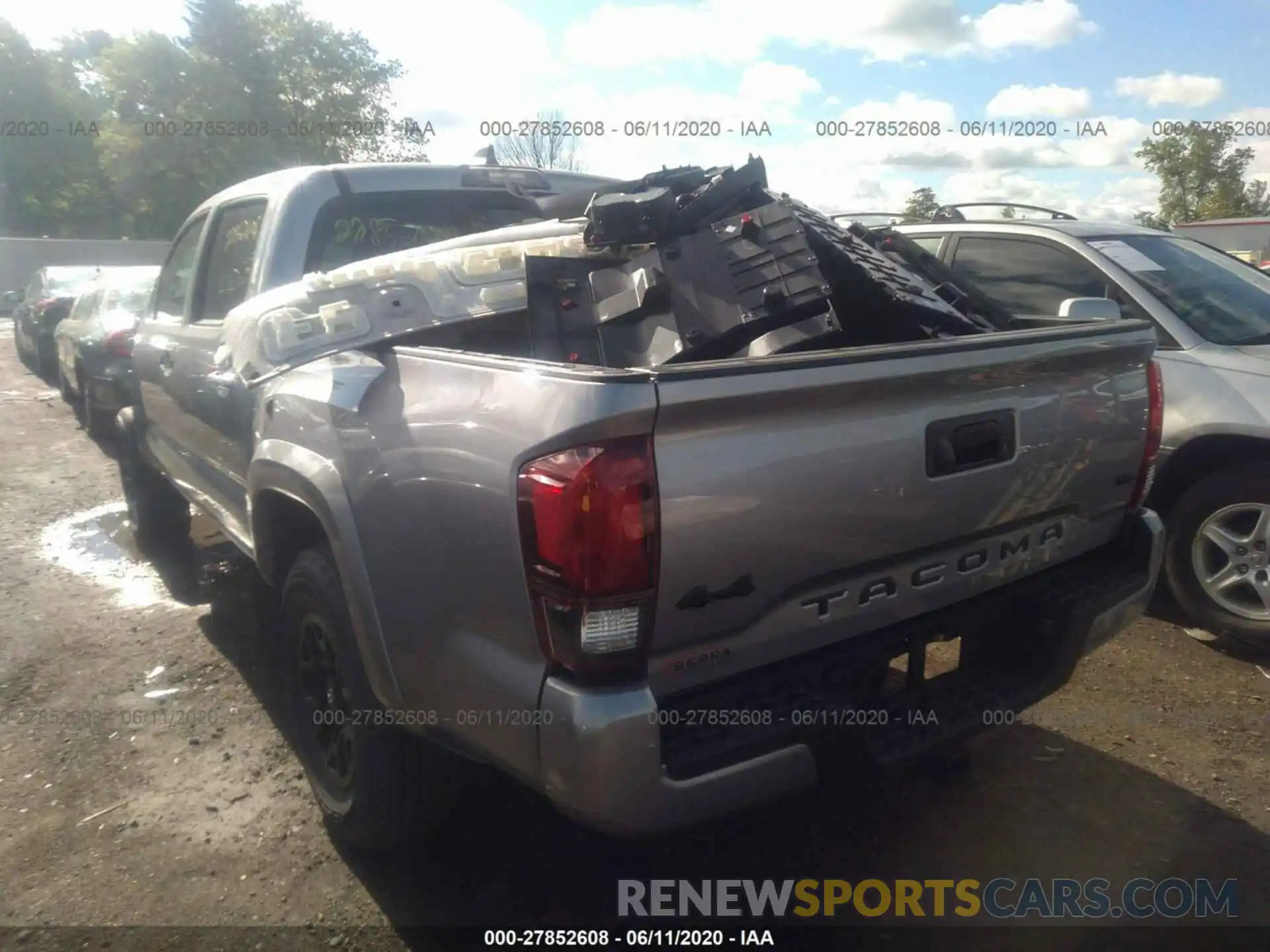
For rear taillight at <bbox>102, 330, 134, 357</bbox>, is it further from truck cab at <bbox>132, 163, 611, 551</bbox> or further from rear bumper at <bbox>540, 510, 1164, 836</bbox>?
rear bumper at <bbox>540, 510, 1164, 836</bbox>

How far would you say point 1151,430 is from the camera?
2.83 metres

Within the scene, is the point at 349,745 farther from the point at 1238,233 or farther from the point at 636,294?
the point at 1238,233

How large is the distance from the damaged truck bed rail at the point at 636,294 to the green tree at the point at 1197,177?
4554cm

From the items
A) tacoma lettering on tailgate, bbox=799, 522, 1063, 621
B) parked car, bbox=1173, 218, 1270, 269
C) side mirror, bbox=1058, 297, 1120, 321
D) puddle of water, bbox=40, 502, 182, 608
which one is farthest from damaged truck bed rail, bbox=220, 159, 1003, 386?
parked car, bbox=1173, 218, 1270, 269

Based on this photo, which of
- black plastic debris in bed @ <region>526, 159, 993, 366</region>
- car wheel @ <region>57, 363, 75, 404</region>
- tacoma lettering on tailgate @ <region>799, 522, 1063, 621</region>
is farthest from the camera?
car wheel @ <region>57, 363, 75, 404</region>

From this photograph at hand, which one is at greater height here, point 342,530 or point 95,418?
point 342,530

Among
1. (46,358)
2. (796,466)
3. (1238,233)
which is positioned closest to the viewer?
(796,466)

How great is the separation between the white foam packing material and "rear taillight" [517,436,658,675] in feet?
2.95

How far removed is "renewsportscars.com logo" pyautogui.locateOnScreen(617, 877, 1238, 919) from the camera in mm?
2570

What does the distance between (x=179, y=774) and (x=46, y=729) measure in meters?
0.74

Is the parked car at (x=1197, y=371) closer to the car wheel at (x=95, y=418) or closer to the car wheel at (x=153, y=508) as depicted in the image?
the car wheel at (x=153, y=508)

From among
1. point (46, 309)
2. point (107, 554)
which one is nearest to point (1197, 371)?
point (107, 554)

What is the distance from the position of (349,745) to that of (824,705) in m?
1.39

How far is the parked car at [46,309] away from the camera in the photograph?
1254 centimetres
